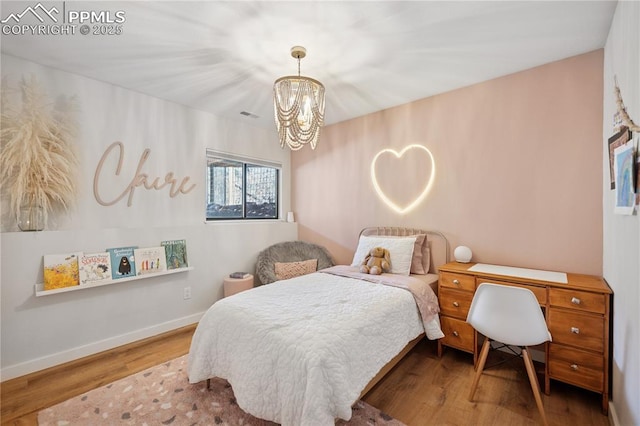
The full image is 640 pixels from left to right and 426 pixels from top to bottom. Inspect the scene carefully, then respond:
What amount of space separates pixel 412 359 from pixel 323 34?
106 inches

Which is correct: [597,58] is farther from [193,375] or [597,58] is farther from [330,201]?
[193,375]

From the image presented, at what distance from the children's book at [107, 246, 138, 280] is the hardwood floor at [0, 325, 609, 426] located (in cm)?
71

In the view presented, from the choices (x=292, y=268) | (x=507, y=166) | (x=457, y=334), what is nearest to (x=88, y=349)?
(x=292, y=268)

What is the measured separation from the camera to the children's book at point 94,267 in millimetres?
2469

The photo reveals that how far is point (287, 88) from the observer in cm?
207

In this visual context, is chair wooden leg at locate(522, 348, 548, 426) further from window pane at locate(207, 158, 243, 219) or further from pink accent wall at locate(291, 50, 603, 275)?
window pane at locate(207, 158, 243, 219)

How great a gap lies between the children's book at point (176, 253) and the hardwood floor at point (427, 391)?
0.87m

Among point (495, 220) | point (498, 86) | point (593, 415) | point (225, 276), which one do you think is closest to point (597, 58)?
point (498, 86)

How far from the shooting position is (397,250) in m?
2.88

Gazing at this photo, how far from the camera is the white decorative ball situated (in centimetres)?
264

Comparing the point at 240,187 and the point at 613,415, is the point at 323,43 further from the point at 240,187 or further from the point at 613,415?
the point at 613,415

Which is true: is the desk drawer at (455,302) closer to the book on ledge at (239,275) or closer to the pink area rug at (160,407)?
the pink area rug at (160,407)

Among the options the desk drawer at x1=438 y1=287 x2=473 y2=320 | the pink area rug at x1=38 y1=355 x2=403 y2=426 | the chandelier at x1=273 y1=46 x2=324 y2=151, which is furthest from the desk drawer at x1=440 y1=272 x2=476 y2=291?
the chandelier at x1=273 y1=46 x2=324 y2=151

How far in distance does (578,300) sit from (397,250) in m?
1.39
